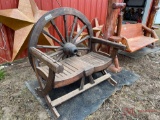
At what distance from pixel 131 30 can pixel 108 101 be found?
2.04 m

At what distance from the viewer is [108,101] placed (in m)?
1.81

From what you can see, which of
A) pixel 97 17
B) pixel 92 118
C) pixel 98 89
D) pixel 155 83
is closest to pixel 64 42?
pixel 98 89

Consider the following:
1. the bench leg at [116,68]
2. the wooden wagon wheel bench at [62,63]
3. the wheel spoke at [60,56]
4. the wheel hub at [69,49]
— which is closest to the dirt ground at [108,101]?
the wooden wagon wheel bench at [62,63]

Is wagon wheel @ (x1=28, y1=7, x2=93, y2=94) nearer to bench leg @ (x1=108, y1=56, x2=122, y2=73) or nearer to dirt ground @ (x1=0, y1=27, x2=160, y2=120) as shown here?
dirt ground @ (x1=0, y1=27, x2=160, y2=120)

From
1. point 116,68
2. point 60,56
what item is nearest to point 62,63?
point 60,56

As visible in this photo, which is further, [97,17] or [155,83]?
[97,17]

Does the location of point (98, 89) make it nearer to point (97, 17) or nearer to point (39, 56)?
point (39, 56)

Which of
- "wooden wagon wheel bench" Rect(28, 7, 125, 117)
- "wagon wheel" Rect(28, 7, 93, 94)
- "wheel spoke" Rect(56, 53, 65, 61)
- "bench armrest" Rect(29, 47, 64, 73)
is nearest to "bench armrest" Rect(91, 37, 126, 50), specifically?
"wooden wagon wheel bench" Rect(28, 7, 125, 117)

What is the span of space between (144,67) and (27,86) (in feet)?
7.03

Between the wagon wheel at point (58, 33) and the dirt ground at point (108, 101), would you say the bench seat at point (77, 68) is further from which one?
the dirt ground at point (108, 101)

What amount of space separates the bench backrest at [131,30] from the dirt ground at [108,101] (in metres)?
0.99

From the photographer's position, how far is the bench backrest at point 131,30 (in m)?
3.07

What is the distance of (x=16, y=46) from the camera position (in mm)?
2281

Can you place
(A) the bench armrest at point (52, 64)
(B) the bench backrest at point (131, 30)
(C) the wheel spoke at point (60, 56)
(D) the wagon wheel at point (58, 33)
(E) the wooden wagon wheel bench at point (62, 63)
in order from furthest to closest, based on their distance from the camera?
A: (B) the bench backrest at point (131, 30), (C) the wheel spoke at point (60, 56), (D) the wagon wheel at point (58, 33), (E) the wooden wagon wheel bench at point (62, 63), (A) the bench armrest at point (52, 64)
